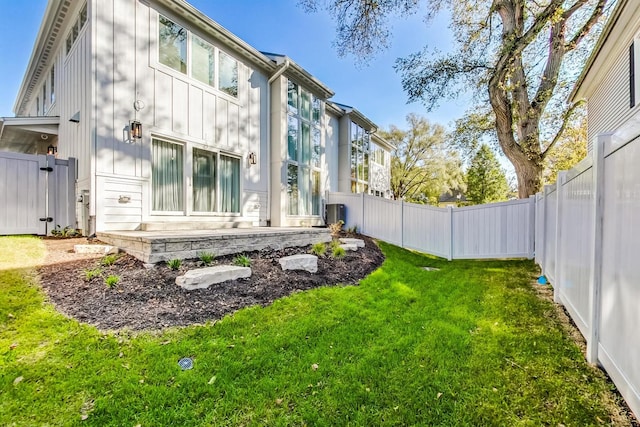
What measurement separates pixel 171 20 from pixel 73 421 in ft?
26.3

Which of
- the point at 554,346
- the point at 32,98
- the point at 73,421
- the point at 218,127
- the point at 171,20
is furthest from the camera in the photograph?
the point at 32,98

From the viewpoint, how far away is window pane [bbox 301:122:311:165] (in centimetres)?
1073

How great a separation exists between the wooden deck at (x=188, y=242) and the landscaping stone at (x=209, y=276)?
62 cm

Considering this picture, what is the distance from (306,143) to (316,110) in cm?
156

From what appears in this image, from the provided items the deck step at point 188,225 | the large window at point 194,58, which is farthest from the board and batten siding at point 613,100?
the large window at point 194,58

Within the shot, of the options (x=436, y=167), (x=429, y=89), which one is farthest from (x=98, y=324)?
(x=436, y=167)

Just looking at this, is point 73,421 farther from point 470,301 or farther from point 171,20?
point 171,20

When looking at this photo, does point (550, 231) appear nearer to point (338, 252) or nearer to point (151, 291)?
point (338, 252)

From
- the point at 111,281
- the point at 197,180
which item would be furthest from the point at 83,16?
the point at 111,281

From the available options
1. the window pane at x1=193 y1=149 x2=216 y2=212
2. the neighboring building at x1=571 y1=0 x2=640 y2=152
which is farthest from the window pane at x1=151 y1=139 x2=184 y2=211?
the neighboring building at x1=571 y1=0 x2=640 y2=152

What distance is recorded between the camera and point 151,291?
12.1 feet

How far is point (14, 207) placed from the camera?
19.4 ft

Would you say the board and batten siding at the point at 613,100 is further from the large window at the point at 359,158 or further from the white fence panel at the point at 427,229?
the large window at the point at 359,158

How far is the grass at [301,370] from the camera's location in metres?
1.98
